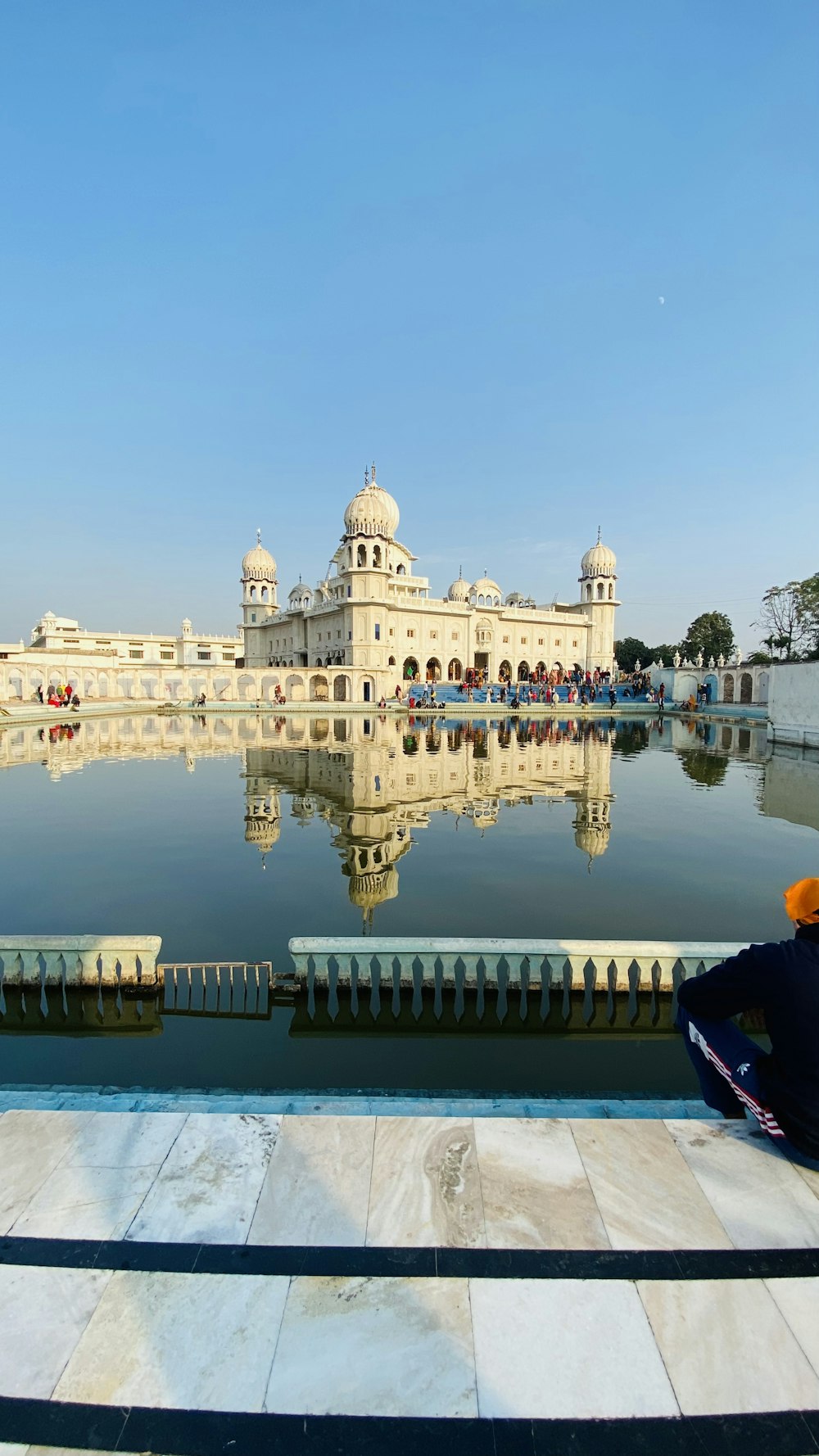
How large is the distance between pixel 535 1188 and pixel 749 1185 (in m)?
0.89

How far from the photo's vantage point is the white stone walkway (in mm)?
1896

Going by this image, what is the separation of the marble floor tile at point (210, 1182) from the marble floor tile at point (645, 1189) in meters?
1.41

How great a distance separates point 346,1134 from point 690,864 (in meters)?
7.29

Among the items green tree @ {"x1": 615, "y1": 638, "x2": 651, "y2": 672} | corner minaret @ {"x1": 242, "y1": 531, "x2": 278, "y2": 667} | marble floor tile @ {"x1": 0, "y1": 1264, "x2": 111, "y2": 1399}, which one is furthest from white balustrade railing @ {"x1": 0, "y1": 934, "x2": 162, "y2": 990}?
green tree @ {"x1": 615, "y1": 638, "x2": 651, "y2": 672}

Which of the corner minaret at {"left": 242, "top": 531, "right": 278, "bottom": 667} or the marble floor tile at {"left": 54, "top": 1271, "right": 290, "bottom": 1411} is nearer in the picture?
the marble floor tile at {"left": 54, "top": 1271, "right": 290, "bottom": 1411}

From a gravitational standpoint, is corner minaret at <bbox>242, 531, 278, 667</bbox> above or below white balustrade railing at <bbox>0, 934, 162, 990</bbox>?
above

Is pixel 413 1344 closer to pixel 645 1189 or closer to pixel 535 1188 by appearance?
pixel 535 1188

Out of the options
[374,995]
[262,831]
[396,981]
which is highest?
[262,831]

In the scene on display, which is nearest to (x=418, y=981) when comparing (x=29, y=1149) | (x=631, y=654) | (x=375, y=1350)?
(x=29, y=1149)

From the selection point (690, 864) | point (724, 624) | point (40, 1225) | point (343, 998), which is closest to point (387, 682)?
point (724, 624)

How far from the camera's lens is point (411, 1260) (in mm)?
2342

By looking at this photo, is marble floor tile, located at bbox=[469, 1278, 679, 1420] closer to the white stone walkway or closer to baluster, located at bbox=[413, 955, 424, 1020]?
the white stone walkway

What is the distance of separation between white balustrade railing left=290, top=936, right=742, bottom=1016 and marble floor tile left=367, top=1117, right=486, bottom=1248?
2.10 m

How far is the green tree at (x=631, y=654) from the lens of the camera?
251 feet
